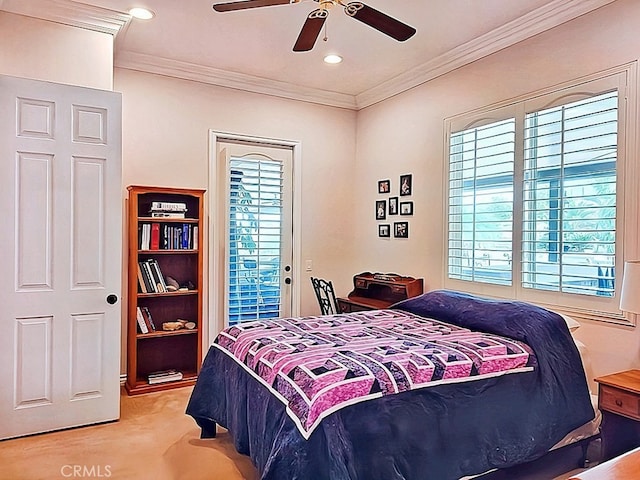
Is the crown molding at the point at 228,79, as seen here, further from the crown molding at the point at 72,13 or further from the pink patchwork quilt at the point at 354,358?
the pink patchwork quilt at the point at 354,358

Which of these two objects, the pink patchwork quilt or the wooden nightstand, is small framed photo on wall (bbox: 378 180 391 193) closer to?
the pink patchwork quilt

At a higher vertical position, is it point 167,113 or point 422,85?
point 422,85

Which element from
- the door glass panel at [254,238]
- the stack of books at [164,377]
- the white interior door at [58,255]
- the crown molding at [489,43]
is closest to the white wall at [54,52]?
the white interior door at [58,255]

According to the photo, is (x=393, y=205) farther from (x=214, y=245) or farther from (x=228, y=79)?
(x=228, y=79)

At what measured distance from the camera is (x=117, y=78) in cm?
422

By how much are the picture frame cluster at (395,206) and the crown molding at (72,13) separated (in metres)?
2.79

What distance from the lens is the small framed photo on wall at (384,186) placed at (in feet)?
16.6

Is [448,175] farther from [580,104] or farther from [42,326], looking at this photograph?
[42,326]

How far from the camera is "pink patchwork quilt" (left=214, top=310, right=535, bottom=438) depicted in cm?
208

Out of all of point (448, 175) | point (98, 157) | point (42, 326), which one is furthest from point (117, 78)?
point (448, 175)

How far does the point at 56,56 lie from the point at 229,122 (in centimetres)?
168

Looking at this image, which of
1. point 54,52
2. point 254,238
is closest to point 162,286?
point 254,238

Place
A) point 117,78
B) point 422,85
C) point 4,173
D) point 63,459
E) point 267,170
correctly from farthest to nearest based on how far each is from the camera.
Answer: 1. point 267,170
2. point 422,85
3. point 117,78
4. point 4,173
5. point 63,459

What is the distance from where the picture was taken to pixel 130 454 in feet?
9.63
